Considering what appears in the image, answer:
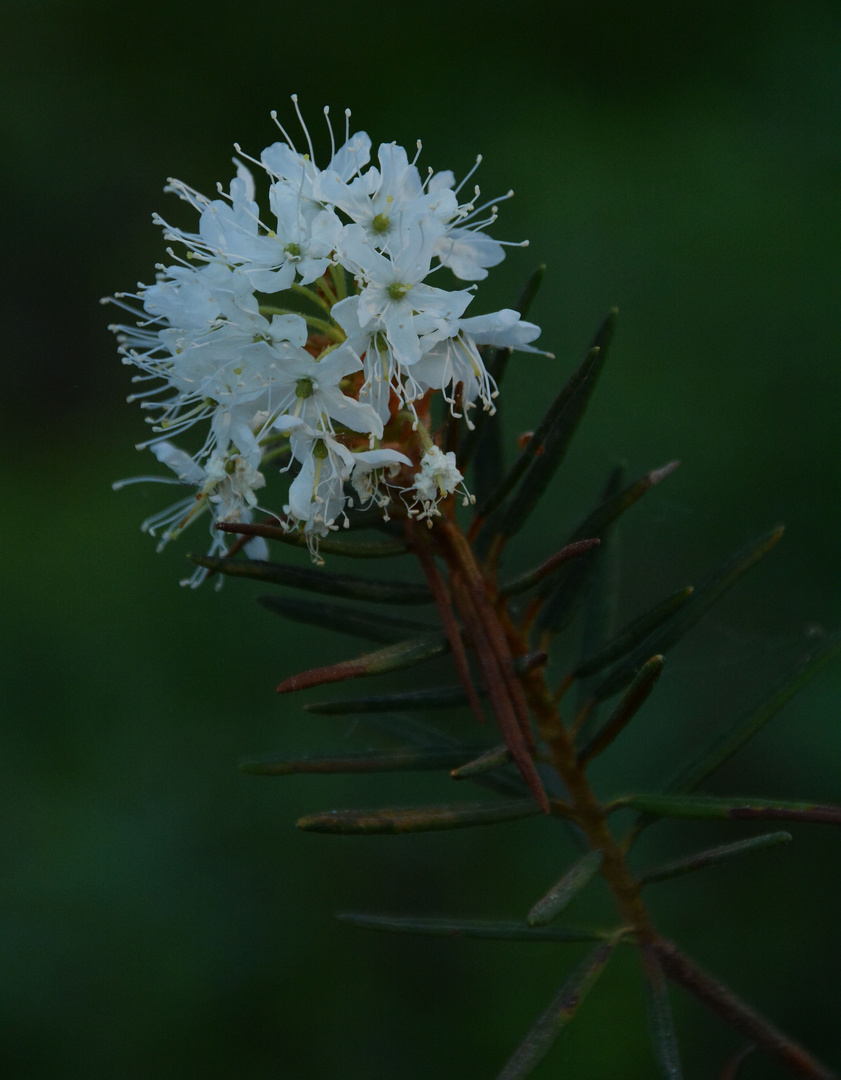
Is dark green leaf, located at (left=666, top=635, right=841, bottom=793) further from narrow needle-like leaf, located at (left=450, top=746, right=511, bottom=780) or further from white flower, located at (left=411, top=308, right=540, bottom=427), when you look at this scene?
white flower, located at (left=411, top=308, right=540, bottom=427)

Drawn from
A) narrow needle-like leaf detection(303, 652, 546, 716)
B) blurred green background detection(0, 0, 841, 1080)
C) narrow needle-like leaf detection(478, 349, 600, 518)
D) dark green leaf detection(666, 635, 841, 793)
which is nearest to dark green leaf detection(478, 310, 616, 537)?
narrow needle-like leaf detection(478, 349, 600, 518)

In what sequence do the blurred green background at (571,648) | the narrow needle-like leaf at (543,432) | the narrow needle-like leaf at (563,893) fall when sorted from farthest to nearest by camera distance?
1. the blurred green background at (571,648)
2. the narrow needle-like leaf at (543,432)
3. the narrow needle-like leaf at (563,893)

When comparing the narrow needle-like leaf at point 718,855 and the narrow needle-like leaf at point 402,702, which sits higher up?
the narrow needle-like leaf at point 718,855

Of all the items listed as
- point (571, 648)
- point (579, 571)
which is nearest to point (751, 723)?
point (579, 571)

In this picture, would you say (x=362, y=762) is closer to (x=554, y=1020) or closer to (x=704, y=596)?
(x=554, y=1020)

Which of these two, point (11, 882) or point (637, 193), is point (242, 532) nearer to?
point (11, 882)

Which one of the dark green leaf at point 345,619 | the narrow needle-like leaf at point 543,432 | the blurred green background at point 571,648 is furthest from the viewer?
the blurred green background at point 571,648

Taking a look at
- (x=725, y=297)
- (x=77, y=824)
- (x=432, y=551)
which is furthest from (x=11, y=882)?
(x=725, y=297)

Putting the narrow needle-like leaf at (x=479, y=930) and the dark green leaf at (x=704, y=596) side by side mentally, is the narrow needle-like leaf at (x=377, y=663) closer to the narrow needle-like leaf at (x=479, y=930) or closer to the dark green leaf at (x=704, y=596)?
the dark green leaf at (x=704, y=596)

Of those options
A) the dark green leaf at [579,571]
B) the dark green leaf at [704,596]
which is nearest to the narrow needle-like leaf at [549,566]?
the dark green leaf at [579,571]
